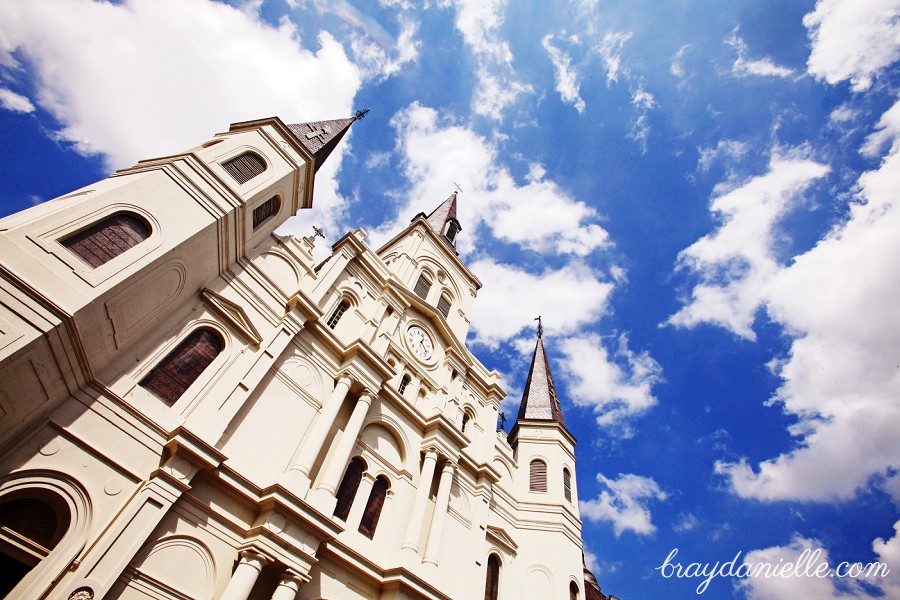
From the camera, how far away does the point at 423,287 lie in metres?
22.8

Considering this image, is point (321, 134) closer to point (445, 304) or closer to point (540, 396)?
point (445, 304)

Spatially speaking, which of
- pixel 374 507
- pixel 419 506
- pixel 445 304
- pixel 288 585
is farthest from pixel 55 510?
pixel 445 304

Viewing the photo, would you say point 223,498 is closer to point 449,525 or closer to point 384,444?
point 384,444

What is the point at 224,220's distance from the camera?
1201cm

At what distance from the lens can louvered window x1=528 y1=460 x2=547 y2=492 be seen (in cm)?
2008

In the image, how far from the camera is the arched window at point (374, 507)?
13102mm

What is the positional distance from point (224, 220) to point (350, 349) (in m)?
5.32

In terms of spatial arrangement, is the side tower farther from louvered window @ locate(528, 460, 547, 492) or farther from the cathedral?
the cathedral

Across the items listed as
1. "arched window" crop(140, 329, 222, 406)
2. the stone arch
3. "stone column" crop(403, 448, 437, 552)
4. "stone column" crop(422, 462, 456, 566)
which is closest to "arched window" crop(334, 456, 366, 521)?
"stone column" crop(403, 448, 437, 552)

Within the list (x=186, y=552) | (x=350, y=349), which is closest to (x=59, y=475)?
(x=186, y=552)

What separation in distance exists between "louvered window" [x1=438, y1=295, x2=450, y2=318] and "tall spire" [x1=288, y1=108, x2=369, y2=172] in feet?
29.1

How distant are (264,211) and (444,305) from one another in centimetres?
1107

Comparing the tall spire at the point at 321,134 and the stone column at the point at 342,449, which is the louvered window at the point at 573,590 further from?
the tall spire at the point at 321,134

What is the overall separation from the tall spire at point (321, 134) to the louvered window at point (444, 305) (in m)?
8.88
